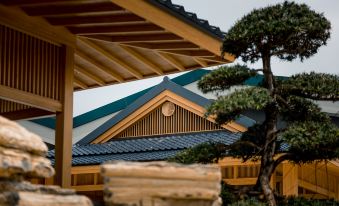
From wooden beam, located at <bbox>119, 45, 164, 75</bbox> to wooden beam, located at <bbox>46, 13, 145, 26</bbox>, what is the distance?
5.01ft

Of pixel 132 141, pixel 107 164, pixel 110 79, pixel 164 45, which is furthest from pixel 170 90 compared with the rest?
pixel 107 164

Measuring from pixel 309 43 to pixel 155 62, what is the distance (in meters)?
3.46

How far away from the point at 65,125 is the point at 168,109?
568 cm

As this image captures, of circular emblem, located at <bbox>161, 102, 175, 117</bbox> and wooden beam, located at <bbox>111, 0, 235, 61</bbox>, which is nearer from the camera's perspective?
wooden beam, located at <bbox>111, 0, 235, 61</bbox>

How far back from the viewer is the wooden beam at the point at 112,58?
37.2ft

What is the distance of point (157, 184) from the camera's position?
157 inches

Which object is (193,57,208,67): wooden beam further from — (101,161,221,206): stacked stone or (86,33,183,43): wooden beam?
(101,161,221,206): stacked stone

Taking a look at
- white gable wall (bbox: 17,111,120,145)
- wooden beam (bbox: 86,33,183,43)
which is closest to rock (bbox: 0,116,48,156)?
Answer: wooden beam (bbox: 86,33,183,43)

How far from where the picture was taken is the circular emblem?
52.3 feet

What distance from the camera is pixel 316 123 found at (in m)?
8.78

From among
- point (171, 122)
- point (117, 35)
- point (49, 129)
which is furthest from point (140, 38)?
point (49, 129)

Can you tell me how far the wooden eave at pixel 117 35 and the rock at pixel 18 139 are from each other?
15.7ft

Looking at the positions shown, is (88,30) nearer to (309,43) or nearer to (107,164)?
(309,43)

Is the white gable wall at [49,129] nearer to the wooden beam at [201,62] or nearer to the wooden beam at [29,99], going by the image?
the wooden beam at [201,62]
